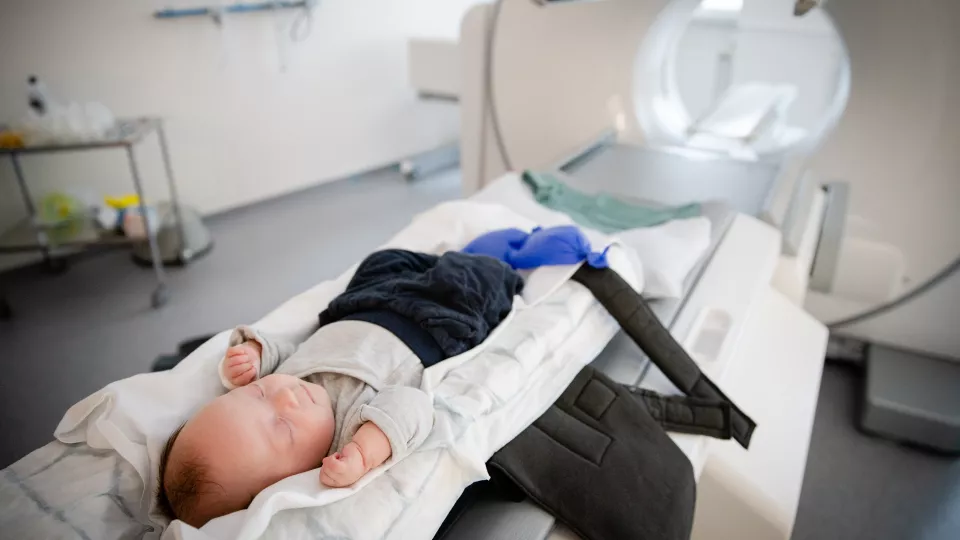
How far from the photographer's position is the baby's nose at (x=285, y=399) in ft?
2.70

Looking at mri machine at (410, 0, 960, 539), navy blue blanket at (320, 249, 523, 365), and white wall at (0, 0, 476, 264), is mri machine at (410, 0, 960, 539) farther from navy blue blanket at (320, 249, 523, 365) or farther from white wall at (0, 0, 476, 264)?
white wall at (0, 0, 476, 264)

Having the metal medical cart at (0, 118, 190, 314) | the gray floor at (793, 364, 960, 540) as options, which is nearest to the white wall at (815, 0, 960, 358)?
the gray floor at (793, 364, 960, 540)

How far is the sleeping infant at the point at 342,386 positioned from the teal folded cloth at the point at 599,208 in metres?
0.48

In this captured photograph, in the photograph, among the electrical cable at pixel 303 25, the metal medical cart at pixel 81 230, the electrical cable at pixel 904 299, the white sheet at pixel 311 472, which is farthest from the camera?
the electrical cable at pixel 303 25

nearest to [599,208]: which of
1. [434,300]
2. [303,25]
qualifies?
[434,300]

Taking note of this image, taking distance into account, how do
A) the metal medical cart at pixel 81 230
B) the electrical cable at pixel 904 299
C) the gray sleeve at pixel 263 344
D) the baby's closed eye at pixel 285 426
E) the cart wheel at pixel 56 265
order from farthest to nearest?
A: 1. the cart wheel at pixel 56 265
2. the metal medical cart at pixel 81 230
3. the electrical cable at pixel 904 299
4. the gray sleeve at pixel 263 344
5. the baby's closed eye at pixel 285 426

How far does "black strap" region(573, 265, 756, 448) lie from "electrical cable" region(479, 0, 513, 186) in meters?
1.25

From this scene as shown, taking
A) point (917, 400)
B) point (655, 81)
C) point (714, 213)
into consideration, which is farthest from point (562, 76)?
point (917, 400)

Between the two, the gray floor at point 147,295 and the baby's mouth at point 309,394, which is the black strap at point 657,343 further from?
the gray floor at point 147,295

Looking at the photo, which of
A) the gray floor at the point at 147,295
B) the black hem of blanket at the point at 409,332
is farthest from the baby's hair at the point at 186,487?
the gray floor at the point at 147,295

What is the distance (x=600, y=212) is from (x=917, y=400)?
1027 millimetres

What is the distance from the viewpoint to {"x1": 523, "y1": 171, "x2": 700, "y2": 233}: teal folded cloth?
1586 mm

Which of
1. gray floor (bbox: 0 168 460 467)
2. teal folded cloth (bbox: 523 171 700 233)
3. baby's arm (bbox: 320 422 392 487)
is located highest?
baby's arm (bbox: 320 422 392 487)

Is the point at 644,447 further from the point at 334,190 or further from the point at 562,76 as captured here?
the point at 334,190
